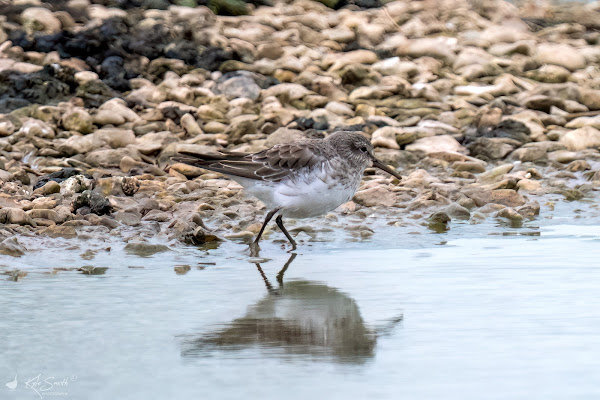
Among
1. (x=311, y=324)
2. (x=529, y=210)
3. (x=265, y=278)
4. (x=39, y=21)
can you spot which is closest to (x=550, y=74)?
(x=529, y=210)

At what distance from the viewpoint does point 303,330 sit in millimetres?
5164

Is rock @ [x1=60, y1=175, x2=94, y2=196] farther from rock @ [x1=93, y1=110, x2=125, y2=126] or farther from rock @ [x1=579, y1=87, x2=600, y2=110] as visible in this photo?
rock @ [x1=579, y1=87, x2=600, y2=110]

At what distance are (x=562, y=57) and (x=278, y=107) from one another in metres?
5.88

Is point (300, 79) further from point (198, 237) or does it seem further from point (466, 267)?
point (466, 267)

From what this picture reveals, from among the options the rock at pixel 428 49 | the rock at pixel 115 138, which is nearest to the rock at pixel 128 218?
the rock at pixel 115 138

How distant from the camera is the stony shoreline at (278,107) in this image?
9812 mm

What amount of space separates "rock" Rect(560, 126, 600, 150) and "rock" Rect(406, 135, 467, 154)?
145 cm

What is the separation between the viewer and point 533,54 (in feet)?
56.7

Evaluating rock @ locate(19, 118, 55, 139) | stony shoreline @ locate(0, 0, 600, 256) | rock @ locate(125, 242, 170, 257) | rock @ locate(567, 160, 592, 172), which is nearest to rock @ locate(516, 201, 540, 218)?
stony shoreline @ locate(0, 0, 600, 256)

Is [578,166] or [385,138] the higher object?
[578,166]

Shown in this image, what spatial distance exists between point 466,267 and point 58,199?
470cm

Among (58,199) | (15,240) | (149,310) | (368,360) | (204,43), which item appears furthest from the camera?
(204,43)

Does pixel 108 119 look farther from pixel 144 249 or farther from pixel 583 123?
pixel 583 123

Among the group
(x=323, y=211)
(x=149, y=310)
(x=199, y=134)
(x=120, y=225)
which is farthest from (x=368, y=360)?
(x=199, y=134)
